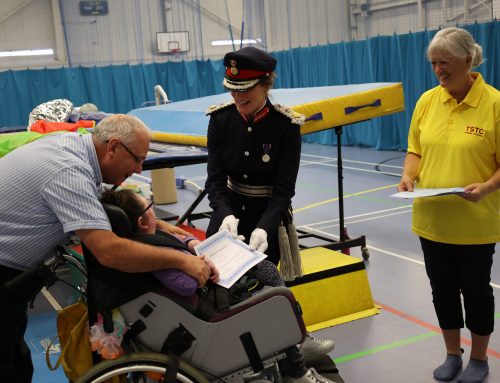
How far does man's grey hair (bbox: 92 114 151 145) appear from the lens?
2055 mm

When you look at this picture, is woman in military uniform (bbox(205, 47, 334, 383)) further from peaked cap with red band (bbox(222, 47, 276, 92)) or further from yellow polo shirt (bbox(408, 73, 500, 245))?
yellow polo shirt (bbox(408, 73, 500, 245))

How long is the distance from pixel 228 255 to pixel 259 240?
0.22m

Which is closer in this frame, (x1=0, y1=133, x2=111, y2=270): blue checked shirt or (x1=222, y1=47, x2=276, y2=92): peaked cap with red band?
(x1=0, y1=133, x2=111, y2=270): blue checked shirt

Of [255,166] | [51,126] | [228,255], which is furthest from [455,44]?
[51,126]

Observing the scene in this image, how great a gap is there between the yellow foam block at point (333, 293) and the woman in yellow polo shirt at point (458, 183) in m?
0.91

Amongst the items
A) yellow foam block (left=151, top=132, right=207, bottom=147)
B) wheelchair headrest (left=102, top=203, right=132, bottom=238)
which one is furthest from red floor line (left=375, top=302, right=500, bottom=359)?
wheelchair headrest (left=102, top=203, right=132, bottom=238)

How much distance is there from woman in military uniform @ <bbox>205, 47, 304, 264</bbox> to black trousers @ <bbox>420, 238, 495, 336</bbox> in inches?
28.3

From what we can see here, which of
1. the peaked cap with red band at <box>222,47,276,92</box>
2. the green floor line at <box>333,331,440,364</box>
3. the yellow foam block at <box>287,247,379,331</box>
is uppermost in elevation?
the peaked cap with red band at <box>222,47,276,92</box>

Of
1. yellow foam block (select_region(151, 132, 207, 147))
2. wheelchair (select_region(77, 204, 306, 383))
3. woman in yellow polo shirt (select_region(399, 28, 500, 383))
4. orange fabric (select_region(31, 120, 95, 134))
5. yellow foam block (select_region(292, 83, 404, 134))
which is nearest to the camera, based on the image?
wheelchair (select_region(77, 204, 306, 383))

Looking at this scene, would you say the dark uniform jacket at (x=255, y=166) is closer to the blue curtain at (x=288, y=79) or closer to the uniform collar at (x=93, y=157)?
the uniform collar at (x=93, y=157)

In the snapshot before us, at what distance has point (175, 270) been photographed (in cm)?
212

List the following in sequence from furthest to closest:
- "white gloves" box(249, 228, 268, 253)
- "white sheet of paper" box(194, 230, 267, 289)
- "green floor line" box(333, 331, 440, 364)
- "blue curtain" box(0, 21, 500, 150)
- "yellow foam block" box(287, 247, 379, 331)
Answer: "blue curtain" box(0, 21, 500, 150) → "yellow foam block" box(287, 247, 379, 331) → "green floor line" box(333, 331, 440, 364) → "white gloves" box(249, 228, 268, 253) → "white sheet of paper" box(194, 230, 267, 289)

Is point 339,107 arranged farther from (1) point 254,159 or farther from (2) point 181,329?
(2) point 181,329

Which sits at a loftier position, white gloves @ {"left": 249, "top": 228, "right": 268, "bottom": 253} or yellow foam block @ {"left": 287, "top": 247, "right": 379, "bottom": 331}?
white gloves @ {"left": 249, "top": 228, "right": 268, "bottom": 253}
